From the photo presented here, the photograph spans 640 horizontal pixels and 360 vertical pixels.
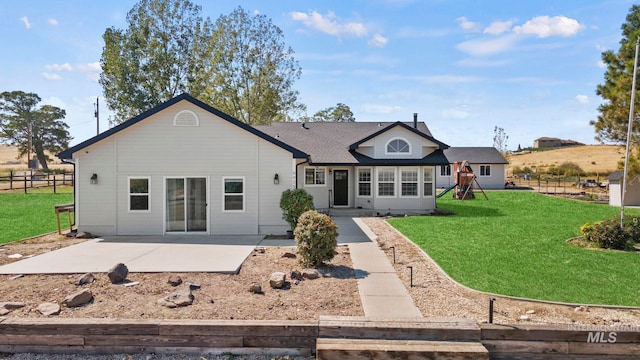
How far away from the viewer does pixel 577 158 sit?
69.2 metres

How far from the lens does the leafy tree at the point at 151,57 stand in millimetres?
31500

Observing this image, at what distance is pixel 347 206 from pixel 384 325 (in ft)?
51.6

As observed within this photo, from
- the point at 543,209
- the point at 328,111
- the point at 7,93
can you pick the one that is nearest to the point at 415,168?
the point at 543,209

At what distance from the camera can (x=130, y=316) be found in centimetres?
564

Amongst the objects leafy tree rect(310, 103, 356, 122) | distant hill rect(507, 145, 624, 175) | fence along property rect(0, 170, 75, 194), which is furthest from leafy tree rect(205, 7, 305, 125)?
distant hill rect(507, 145, 624, 175)

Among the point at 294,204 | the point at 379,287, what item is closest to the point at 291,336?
the point at 379,287

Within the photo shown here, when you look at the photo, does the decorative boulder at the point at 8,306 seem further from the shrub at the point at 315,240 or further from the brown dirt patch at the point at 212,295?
the shrub at the point at 315,240

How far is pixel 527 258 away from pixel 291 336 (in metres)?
6.76

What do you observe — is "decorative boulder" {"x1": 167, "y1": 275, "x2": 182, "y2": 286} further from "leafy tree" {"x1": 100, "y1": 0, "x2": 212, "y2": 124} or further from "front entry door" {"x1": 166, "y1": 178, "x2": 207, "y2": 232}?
"leafy tree" {"x1": 100, "y1": 0, "x2": 212, "y2": 124}

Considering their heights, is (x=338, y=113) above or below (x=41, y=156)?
above

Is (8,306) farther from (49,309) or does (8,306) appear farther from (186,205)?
(186,205)

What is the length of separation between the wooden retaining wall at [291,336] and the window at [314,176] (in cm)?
1493

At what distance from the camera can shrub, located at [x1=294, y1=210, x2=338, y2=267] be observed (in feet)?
27.1

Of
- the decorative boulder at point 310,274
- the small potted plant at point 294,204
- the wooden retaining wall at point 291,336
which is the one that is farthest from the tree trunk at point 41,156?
the wooden retaining wall at point 291,336
